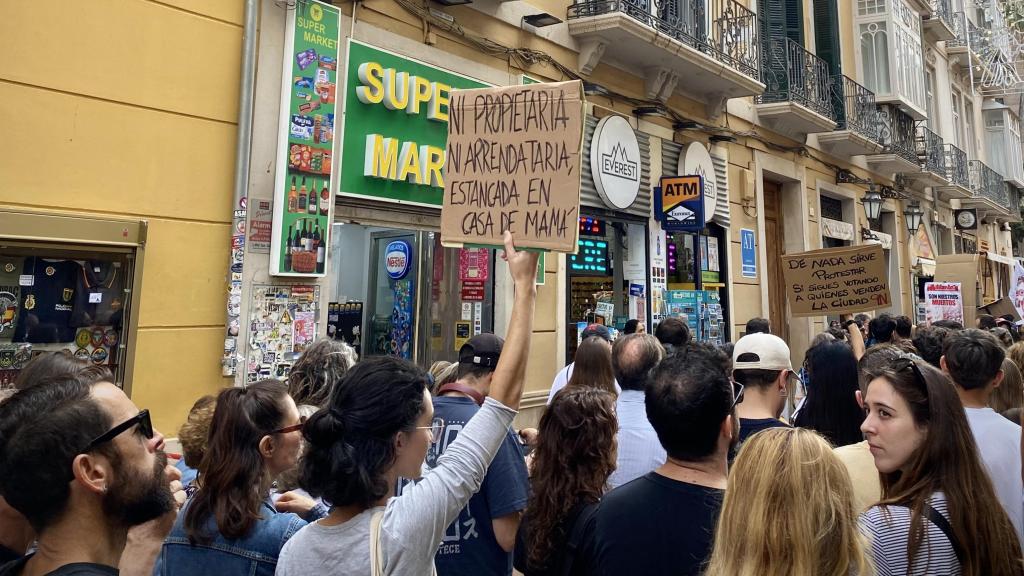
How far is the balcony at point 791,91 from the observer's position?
11445 mm

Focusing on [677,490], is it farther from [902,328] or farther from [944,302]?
[944,302]

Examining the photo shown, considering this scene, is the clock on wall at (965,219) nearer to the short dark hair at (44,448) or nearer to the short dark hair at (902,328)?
the short dark hair at (902,328)

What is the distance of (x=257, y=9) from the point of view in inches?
210

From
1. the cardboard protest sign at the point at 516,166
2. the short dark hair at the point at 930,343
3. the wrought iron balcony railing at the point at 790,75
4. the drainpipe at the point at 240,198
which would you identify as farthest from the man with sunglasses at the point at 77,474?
the wrought iron balcony railing at the point at 790,75

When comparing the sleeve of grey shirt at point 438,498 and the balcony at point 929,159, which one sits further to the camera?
the balcony at point 929,159

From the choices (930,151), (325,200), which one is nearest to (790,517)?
(325,200)

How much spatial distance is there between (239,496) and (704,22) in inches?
376

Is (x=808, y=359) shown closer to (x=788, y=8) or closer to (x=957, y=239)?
(x=788, y=8)

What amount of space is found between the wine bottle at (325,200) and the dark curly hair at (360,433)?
4.11 m

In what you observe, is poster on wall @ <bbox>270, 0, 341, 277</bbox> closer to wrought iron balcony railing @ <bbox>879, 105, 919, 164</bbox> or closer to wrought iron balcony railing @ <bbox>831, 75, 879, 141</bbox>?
wrought iron balcony railing @ <bbox>831, 75, 879, 141</bbox>

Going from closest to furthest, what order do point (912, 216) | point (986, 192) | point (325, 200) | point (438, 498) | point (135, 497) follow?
point (135, 497) < point (438, 498) < point (325, 200) < point (912, 216) < point (986, 192)

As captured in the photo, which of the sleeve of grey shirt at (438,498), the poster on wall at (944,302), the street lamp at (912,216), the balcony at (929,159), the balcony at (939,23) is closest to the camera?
the sleeve of grey shirt at (438,498)

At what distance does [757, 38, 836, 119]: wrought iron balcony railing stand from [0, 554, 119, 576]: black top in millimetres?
12078

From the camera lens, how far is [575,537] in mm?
2125
